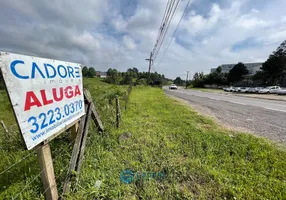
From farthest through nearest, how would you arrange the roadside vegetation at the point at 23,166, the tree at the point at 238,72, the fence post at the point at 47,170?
the tree at the point at 238,72
the roadside vegetation at the point at 23,166
the fence post at the point at 47,170

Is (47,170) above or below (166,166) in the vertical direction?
above

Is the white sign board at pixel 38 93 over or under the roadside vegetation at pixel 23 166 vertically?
over

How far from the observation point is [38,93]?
4.46 feet

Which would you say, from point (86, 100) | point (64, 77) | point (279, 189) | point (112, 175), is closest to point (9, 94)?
point (64, 77)

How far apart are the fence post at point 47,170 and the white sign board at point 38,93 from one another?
0.17 m

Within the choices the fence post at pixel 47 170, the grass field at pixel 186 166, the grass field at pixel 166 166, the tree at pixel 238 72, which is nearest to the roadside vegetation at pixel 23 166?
the grass field at pixel 166 166

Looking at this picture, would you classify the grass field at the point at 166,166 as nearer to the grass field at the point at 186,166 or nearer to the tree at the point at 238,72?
the grass field at the point at 186,166

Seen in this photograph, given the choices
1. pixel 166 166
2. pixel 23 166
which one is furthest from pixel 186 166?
pixel 23 166

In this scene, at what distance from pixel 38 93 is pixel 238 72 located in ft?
191

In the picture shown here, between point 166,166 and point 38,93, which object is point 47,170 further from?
point 166,166

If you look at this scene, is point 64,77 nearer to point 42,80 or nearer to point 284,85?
point 42,80

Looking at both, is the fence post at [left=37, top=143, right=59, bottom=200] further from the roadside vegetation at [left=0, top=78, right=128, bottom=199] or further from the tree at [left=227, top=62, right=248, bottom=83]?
the tree at [left=227, top=62, right=248, bottom=83]

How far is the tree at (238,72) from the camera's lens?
155 feet

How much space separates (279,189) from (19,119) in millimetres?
3568
